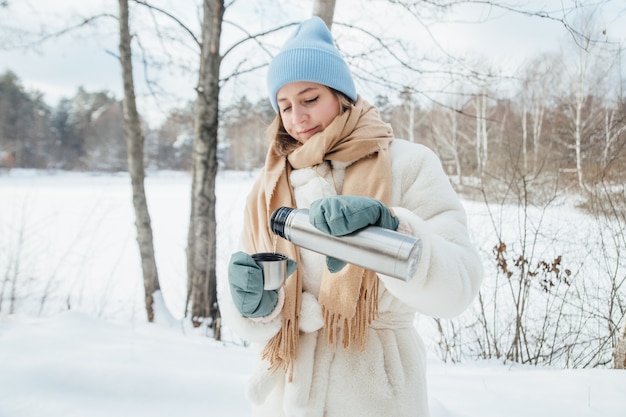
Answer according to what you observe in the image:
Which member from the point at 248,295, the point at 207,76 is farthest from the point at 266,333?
the point at 207,76

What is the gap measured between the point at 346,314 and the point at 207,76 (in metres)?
3.94

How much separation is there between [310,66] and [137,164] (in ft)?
13.9

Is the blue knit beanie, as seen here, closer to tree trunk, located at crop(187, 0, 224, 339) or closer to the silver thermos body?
the silver thermos body

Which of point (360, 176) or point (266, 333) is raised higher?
point (360, 176)

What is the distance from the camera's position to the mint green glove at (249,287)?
960 millimetres

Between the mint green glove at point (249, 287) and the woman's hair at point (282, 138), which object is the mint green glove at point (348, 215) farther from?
the woman's hair at point (282, 138)

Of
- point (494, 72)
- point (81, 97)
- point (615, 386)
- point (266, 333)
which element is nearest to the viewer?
point (266, 333)

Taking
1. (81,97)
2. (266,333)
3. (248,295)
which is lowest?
(266,333)

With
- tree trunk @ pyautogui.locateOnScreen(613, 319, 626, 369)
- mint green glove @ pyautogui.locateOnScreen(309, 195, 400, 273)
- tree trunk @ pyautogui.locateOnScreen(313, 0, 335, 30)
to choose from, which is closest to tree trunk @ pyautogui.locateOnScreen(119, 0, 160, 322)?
tree trunk @ pyautogui.locateOnScreen(313, 0, 335, 30)

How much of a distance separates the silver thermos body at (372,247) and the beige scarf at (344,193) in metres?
0.21

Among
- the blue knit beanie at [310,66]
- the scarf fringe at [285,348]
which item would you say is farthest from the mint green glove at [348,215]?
the blue knit beanie at [310,66]

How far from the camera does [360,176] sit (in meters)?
1.12

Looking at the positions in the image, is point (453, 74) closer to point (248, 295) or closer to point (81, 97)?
point (248, 295)

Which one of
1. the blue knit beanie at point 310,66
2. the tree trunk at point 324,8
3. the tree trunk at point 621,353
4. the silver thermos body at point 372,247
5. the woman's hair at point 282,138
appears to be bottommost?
the tree trunk at point 621,353
